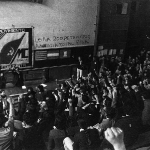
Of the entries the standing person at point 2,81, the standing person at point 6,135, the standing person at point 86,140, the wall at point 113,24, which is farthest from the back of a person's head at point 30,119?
the wall at point 113,24

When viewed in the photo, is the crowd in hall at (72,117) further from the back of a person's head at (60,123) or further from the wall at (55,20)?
the wall at (55,20)

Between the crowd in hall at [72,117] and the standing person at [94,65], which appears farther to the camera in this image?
the standing person at [94,65]

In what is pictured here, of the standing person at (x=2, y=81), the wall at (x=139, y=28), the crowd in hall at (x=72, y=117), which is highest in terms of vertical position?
the wall at (x=139, y=28)

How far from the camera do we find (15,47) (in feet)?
38.0

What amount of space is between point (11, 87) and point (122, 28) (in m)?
7.14

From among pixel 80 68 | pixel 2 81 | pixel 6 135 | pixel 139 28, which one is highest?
pixel 139 28

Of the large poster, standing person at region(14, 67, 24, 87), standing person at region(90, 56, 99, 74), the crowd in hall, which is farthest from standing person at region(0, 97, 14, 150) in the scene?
standing person at region(90, 56, 99, 74)

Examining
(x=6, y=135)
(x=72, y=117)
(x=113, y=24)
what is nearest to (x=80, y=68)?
(x=113, y=24)

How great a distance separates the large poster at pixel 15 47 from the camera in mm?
11227

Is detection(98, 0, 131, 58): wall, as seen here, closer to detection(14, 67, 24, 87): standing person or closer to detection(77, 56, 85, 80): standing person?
detection(77, 56, 85, 80): standing person

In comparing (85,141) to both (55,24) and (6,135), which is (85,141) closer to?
(6,135)

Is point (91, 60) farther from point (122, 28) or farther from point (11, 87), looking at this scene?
point (11, 87)

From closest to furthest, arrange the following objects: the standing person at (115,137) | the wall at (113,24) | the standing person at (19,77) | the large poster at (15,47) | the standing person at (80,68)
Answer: the standing person at (115,137)
the standing person at (19,77)
the large poster at (15,47)
the standing person at (80,68)
the wall at (113,24)

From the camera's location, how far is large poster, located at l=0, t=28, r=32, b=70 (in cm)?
1123
